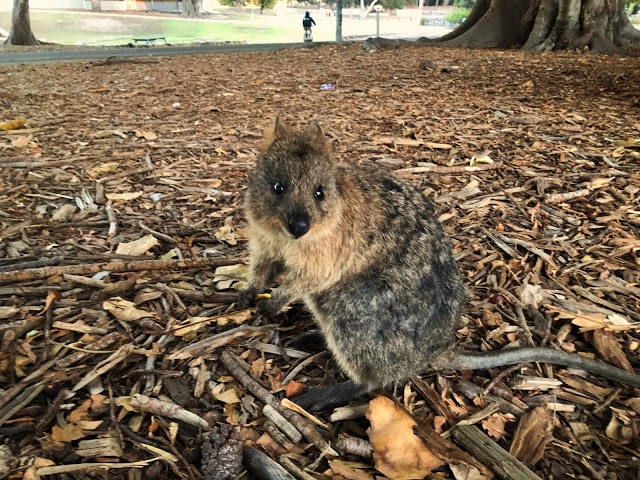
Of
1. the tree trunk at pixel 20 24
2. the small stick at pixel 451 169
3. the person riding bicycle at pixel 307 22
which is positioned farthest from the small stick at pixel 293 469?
the tree trunk at pixel 20 24

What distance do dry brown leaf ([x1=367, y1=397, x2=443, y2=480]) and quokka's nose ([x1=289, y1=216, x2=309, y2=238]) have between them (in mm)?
911

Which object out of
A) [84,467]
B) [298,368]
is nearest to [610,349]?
[298,368]

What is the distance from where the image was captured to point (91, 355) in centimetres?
249

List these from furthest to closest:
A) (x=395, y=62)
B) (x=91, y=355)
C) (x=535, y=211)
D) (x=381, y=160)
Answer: (x=395, y=62)
(x=381, y=160)
(x=535, y=211)
(x=91, y=355)

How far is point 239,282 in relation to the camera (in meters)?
3.24

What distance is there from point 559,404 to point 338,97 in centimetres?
624

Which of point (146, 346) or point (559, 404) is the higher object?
point (146, 346)

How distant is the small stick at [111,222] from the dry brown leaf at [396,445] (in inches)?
98.2

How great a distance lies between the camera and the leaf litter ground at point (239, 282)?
2111mm

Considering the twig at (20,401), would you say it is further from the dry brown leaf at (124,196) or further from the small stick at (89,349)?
the dry brown leaf at (124,196)

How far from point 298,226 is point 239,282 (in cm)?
101

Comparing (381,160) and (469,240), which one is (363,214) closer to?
(469,240)

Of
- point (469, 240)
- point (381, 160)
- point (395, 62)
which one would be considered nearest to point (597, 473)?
point (469, 240)

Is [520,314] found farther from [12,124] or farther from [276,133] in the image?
[12,124]
